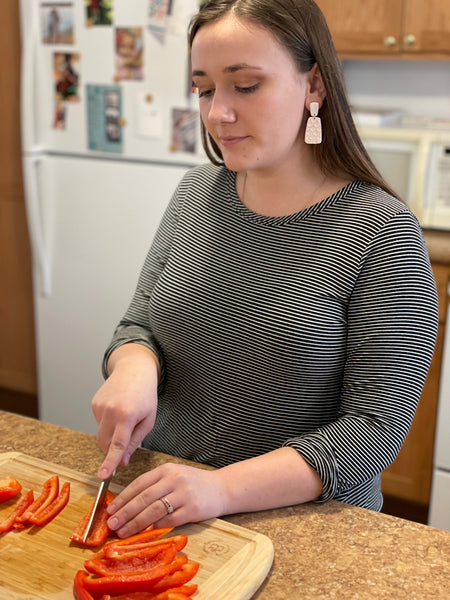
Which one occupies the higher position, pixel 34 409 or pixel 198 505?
pixel 198 505

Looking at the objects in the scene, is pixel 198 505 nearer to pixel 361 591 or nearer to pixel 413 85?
pixel 361 591

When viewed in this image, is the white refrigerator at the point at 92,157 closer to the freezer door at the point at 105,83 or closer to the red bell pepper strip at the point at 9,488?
the freezer door at the point at 105,83

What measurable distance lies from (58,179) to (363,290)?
1897mm

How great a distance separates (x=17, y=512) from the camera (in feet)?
3.13

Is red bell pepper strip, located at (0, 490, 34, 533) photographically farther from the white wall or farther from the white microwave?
the white wall

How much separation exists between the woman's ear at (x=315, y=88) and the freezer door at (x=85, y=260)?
1.35 metres

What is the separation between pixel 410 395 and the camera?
1.04 m

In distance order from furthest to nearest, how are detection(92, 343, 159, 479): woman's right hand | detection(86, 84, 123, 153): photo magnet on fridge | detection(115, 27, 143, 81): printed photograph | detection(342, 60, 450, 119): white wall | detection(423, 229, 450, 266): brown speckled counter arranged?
detection(342, 60, 450, 119): white wall
detection(86, 84, 123, 153): photo magnet on fridge
detection(115, 27, 143, 81): printed photograph
detection(423, 229, 450, 266): brown speckled counter
detection(92, 343, 159, 479): woman's right hand

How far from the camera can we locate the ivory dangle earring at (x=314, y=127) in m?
1.17

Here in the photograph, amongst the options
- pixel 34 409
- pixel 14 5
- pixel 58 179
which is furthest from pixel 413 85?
pixel 34 409

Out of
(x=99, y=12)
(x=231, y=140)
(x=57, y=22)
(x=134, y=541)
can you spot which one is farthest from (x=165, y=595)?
(x=57, y=22)

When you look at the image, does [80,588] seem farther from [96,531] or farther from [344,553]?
[344,553]

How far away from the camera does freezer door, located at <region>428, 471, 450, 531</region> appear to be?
7.70ft

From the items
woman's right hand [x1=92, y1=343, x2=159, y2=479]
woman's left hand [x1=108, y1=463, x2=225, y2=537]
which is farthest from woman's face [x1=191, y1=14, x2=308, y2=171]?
woman's left hand [x1=108, y1=463, x2=225, y2=537]
